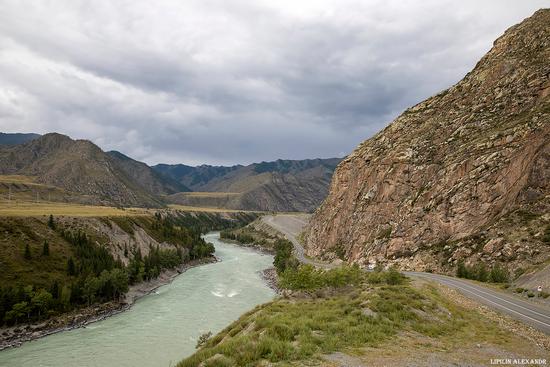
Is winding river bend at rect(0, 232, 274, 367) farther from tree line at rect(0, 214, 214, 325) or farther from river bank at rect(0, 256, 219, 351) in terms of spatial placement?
tree line at rect(0, 214, 214, 325)

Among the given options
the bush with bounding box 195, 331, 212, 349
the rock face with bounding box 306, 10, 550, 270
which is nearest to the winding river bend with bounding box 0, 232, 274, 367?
the bush with bounding box 195, 331, 212, 349

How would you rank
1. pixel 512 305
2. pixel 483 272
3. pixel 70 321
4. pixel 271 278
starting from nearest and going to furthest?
pixel 512 305
pixel 483 272
pixel 70 321
pixel 271 278

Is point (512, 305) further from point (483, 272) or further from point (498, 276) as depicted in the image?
point (483, 272)

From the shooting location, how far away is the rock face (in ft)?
188

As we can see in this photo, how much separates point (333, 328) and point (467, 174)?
2358 inches

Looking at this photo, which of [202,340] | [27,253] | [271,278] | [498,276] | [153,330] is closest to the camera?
[202,340]

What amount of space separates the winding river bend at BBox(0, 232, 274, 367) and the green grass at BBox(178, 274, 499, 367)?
45.5 feet

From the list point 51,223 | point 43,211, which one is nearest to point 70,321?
point 51,223

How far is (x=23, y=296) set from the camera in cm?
→ 6047

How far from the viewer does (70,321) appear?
5994cm

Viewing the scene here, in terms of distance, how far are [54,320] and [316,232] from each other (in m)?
84.3

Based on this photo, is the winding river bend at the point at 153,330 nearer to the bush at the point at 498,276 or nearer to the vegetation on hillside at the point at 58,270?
the vegetation on hillside at the point at 58,270

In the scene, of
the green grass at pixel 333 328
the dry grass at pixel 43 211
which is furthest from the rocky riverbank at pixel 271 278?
the dry grass at pixel 43 211

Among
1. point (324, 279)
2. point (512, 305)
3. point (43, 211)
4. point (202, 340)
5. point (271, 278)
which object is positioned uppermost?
point (43, 211)
